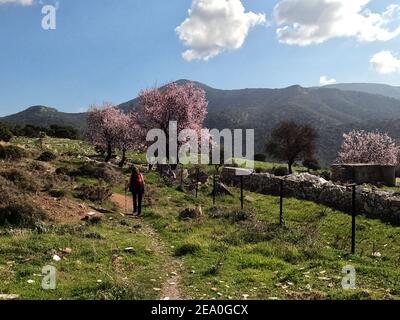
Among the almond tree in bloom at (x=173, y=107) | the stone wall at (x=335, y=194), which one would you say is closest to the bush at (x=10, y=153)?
the almond tree in bloom at (x=173, y=107)

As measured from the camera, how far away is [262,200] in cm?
2705

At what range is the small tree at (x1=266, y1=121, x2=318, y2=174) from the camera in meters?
72.4

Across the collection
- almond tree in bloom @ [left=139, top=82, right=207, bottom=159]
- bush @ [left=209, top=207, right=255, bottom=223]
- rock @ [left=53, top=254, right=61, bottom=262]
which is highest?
almond tree in bloom @ [left=139, top=82, right=207, bottom=159]

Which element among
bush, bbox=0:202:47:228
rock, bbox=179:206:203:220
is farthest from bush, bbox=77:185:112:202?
bush, bbox=0:202:47:228

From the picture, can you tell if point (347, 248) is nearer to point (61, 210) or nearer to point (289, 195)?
point (61, 210)

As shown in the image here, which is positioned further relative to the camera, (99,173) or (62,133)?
(62,133)

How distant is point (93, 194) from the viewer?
22.4 m

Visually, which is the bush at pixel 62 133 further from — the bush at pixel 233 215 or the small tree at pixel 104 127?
the bush at pixel 233 215

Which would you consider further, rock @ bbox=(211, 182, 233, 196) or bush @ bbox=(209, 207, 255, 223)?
rock @ bbox=(211, 182, 233, 196)

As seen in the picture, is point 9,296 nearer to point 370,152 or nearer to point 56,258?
point 56,258

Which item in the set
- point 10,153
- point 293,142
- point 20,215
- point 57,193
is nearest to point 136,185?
point 57,193

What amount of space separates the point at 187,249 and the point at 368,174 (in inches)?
1162

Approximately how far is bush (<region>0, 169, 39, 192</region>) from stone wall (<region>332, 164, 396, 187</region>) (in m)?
27.5

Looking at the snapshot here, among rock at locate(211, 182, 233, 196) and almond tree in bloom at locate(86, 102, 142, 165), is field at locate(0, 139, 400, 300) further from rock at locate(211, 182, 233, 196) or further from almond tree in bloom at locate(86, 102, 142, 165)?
almond tree in bloom at locate(86, 102, 142, 165)
